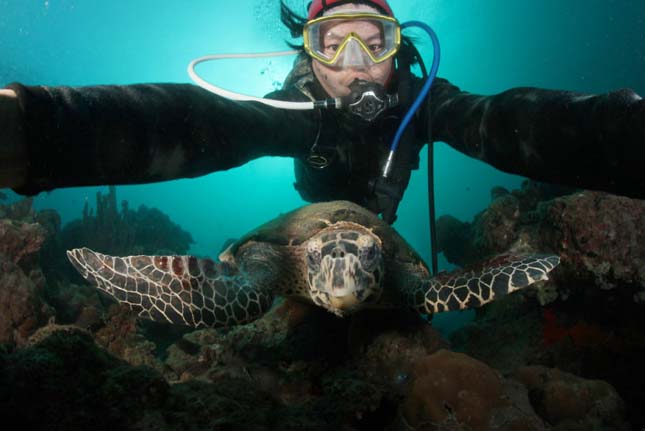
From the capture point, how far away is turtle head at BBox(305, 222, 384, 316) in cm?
285

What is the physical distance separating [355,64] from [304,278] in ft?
8.59

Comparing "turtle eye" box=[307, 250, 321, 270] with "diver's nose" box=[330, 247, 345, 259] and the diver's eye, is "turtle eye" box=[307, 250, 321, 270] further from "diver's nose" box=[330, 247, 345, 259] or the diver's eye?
the diver's eye

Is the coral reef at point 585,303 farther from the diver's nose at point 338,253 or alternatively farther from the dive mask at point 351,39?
the dive mask at point 351,39

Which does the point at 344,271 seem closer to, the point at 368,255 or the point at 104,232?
the point at 368,255

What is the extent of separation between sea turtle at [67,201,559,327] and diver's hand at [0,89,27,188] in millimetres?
1155

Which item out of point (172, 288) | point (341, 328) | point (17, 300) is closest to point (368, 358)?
point (341, 328)

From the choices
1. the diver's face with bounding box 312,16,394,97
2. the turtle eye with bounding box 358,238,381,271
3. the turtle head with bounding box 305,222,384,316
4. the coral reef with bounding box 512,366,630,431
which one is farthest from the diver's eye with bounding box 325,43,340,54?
the coral reef with bounding box 512,366,630,431

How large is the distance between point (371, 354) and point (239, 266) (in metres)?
1.62

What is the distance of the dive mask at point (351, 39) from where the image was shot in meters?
4.00

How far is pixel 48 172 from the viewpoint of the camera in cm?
152

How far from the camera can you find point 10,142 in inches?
54.1

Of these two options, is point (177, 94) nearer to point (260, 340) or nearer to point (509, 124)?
point (509, 124)

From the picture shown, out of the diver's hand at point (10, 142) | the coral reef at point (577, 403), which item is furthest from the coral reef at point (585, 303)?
the diver's hand at point (10, 142)

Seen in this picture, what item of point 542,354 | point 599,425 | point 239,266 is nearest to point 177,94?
point 239,266
